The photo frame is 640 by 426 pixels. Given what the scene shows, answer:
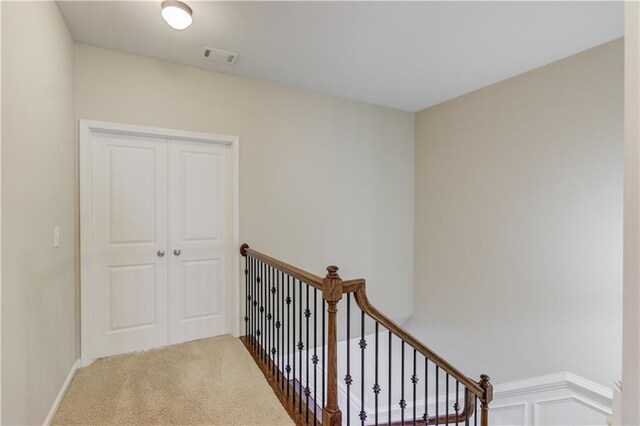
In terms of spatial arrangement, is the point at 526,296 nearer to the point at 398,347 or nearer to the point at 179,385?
the point at 398,347

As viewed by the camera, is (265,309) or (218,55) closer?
(218,55)

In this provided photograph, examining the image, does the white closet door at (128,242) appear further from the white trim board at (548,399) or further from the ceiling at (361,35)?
the white trim board at (548,399)

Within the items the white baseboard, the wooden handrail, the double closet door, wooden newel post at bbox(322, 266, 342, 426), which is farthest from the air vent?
the white baseboard

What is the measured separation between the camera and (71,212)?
232cm

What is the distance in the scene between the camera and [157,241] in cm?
275

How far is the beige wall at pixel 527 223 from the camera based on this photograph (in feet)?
8.18

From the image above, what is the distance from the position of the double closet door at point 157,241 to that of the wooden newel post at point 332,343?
163 centimetres

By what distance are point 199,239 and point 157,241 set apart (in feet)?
1.13

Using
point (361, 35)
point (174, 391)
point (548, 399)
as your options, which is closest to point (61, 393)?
point (174, 391)

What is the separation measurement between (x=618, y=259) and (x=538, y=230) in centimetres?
59

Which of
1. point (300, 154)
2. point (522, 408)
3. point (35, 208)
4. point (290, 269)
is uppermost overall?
point (300, 154)

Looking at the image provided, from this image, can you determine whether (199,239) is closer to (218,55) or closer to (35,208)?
(35,208)

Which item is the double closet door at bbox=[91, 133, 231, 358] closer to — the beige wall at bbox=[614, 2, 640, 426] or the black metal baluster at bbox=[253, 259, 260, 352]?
the black metal baluster at bbox=[253, 259, 260, 352]

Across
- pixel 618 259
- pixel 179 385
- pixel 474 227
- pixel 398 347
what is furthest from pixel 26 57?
pixel 398 347
